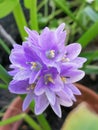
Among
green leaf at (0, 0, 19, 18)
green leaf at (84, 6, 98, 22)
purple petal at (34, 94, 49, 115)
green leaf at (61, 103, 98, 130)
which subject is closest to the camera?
green leaf at (61, 103, 98, 130)

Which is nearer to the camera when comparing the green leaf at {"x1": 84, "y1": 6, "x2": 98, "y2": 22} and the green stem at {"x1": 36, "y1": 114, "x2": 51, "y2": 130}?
the green stem at {"x1": 36, "y1": 114, "x2": 51, "y2": 130}

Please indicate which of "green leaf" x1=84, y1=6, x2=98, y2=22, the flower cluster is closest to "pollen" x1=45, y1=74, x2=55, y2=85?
the flower cluster

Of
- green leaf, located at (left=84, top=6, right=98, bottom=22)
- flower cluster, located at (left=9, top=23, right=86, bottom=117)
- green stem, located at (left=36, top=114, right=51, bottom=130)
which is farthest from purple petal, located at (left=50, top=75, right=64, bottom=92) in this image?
green leaf, located at (left=84, top=6, right=98, bottom=22)

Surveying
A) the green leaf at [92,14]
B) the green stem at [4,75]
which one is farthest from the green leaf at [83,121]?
the green leaf at [92,14]

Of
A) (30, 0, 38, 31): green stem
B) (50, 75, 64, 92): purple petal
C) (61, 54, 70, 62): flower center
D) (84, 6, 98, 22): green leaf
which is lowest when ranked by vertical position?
(84, 6, 98, 22): green leaf

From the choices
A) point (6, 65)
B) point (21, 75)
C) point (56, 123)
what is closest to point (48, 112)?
point (56, 123)

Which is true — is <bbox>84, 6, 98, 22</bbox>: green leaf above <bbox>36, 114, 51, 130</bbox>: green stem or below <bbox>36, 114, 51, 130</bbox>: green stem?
above

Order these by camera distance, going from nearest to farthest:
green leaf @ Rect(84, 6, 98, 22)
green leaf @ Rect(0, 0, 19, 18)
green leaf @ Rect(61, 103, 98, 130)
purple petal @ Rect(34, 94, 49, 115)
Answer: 1. green leaf @ Rect(61, 103, 98, 130)
2. purple petal @ Rect(34, 94, 49, 115)
3. green leaf @ Rect(0, 0, 19, 18)
4. green leaf @ Rect(84, 6, 98, 22)

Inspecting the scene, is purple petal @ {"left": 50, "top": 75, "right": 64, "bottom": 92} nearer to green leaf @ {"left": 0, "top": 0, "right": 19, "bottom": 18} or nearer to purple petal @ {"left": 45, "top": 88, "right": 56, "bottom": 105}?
purple petal @ {"left": 45, "top": 88, "right": 56, "bottom": 105}

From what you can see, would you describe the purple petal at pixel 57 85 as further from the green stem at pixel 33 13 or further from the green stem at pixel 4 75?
the green stem at pixel 33 13
